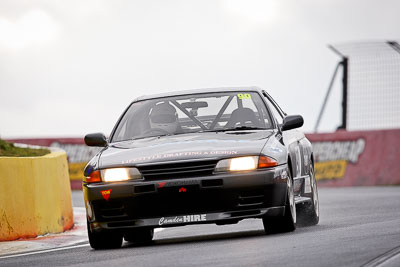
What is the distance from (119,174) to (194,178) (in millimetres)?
733

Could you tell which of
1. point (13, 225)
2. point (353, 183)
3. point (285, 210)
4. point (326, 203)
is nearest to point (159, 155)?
point (285, 210)

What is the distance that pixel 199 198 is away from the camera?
10.4 metres

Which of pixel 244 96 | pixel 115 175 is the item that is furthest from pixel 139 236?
pixel 244 96

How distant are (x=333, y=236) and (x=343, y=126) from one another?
1769 centimetres

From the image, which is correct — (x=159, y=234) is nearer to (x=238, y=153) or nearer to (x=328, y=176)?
(x=238, y=153)

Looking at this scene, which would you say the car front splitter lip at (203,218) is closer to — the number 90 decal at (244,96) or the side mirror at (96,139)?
the side mirror at (96,139)

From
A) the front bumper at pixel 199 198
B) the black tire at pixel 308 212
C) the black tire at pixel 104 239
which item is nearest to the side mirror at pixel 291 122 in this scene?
the front bumper at pixel 199 198

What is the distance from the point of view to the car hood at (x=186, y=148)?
10.6 m

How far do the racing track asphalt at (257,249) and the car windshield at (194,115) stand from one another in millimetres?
1103

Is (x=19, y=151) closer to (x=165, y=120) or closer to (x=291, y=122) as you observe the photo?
(x=165, y=120)

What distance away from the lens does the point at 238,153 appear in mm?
10539

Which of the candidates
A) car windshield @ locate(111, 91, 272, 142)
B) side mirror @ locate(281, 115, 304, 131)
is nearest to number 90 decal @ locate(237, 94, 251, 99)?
car windshield @ locate(111, 91, 272, 142)

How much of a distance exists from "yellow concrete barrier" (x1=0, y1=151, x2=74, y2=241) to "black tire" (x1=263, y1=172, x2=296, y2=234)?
3314 mm

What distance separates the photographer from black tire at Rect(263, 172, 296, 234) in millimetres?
10852
